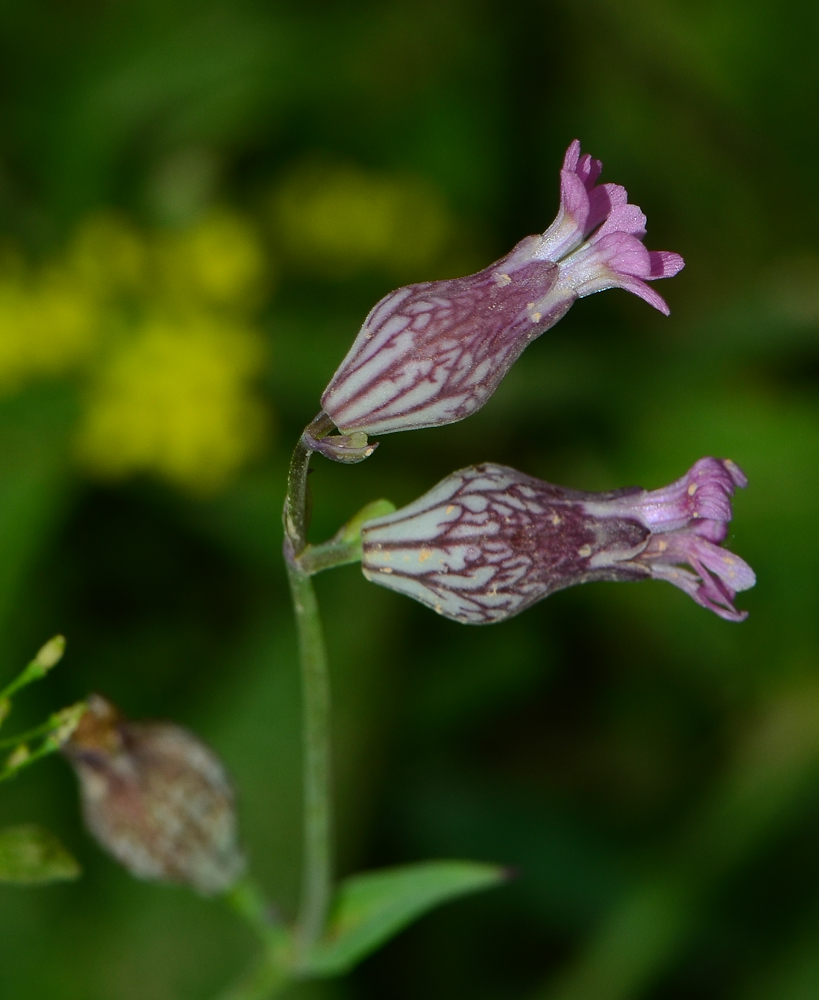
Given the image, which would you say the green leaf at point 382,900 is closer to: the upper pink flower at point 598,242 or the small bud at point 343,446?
the small bud at point 343,446

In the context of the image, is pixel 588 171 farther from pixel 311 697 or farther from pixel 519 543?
pixel 311 697

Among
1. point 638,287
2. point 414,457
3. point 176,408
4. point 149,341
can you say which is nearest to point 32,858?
point 638,287

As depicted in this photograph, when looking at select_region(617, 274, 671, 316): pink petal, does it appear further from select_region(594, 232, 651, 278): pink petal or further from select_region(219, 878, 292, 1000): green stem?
select_region(219, 878, 292, 1000): green stem

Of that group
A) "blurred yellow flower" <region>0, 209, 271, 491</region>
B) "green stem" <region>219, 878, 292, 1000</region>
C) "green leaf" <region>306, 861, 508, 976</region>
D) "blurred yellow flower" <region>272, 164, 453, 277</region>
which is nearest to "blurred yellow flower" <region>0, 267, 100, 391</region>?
"blurred yellow flower" <region>0, 209, 271, 491</region>

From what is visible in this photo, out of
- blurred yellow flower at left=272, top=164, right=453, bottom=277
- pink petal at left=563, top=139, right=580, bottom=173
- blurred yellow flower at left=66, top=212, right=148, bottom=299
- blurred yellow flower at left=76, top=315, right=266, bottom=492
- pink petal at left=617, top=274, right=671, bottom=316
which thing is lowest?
pink petal at left=617, top=274, right=671, bottom=316

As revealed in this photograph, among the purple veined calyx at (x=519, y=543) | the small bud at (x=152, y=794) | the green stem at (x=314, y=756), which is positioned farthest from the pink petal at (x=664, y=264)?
the small bud at (x=152, y=794)

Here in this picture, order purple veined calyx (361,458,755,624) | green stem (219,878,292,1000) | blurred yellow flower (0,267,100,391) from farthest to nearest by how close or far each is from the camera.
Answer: blurred yellow flower (0,267,100,391) < green stem (219,878,292,1000) < purple veined calyx (361,458,755,624)
